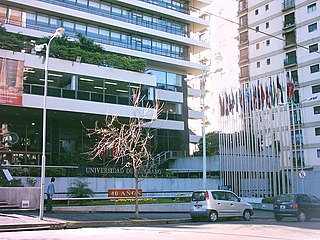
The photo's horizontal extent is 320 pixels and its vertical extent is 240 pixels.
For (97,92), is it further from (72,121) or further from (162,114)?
(162,114)

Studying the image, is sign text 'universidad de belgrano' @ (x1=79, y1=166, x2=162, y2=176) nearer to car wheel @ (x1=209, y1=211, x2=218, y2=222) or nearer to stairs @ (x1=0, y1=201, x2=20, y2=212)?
stairs @ (x1=0, y1=201, x2=20, y2=212)

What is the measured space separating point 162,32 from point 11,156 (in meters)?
22.5

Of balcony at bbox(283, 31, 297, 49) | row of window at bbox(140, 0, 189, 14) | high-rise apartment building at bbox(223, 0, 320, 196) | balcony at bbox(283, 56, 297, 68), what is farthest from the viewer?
balcony at bbox(283, 31, 297, 49)

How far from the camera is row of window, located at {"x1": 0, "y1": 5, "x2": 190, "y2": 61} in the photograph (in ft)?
130

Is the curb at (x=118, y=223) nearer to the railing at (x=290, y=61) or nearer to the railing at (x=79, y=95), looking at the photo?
the railing at (x=79, y=95)

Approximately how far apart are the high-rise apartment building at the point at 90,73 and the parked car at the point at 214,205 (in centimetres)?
1538

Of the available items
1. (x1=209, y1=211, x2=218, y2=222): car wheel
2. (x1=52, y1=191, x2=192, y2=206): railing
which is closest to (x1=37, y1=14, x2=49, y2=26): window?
(x1=52, y1=191, x2=192, y2=206): railing

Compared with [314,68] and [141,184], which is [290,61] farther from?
[141,184]

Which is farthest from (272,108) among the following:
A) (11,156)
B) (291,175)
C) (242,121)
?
(11,156)

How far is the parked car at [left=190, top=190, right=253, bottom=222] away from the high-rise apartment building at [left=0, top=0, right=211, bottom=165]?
1538 centimetres

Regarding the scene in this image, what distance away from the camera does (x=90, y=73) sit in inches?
1393

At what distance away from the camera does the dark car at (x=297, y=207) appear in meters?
22.1

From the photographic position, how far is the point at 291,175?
103ft

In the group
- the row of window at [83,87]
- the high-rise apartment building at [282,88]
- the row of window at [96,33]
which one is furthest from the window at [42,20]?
the high-rise apartment building at [282,88]
